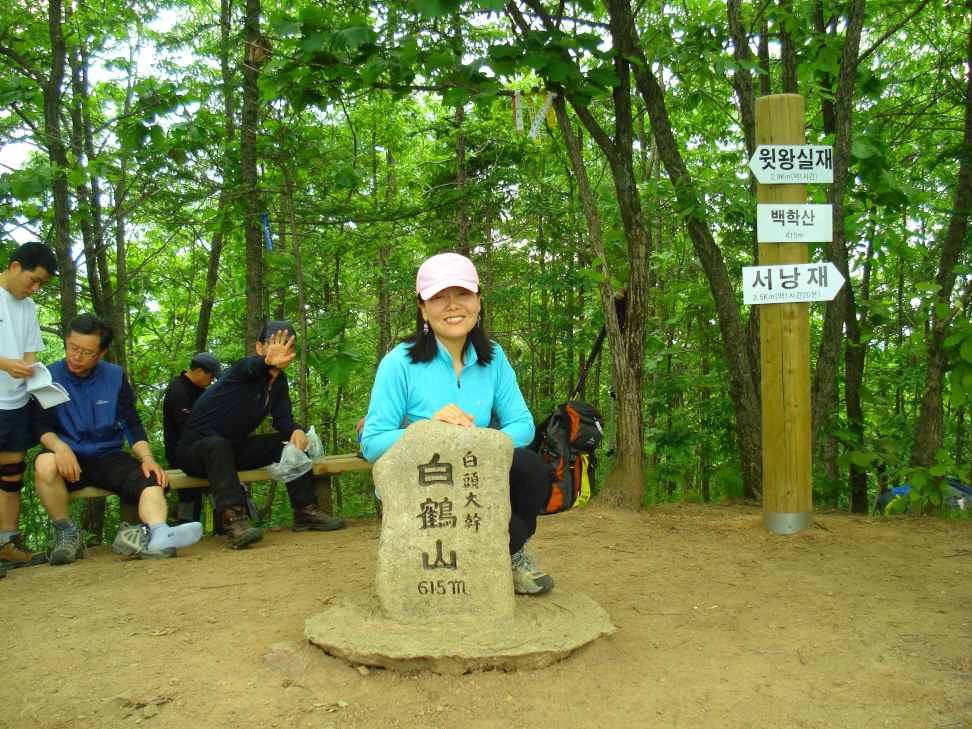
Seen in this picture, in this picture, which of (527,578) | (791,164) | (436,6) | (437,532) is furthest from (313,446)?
(791,164)

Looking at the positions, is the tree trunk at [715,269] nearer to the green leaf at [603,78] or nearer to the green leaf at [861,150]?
the green leaf at [603,78]

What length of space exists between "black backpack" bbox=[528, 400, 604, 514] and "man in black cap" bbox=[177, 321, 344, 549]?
6.24 ft

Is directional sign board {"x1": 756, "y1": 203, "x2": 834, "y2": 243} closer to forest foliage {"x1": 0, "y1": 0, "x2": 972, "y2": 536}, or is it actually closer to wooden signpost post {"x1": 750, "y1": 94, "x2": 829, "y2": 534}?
wooden signpost post {"x1": 750, "y1": 94, "x2": 829, "y2": 534}

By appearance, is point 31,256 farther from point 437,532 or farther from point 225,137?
point 437,532

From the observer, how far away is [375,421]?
2969mm

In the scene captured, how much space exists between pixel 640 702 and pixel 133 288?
307 inches

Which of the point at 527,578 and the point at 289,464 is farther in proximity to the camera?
the point at 289,464

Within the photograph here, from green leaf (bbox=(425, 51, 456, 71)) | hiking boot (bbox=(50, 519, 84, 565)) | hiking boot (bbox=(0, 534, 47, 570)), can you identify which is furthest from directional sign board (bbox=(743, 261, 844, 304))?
hiking boot (bbox=(0, 534, 47, 570))

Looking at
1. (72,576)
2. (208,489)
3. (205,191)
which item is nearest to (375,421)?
(72,576)

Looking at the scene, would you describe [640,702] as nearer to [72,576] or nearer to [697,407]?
[72,576]

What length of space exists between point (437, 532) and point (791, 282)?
2939mm

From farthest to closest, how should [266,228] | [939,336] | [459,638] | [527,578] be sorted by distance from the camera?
[266,228]
[939,336]
[527,578]
[459,638]

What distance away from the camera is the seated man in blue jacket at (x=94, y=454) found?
4.47 m

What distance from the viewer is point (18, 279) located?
4.31m
